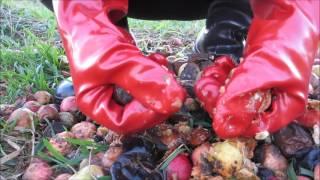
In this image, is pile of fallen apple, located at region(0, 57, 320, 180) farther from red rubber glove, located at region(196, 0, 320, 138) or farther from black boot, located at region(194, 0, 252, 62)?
black boot, located at region(194, 0, 252, 62)

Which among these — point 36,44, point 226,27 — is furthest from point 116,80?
point 36,44

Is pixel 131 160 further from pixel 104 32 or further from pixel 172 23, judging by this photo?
pixel 172 23

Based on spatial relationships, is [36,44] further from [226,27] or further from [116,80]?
[116,80]

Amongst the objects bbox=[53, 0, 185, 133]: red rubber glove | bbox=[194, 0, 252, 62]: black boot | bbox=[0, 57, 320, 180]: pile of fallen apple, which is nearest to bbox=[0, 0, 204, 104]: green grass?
bbox=[194, 0, 252, 62]: black boot

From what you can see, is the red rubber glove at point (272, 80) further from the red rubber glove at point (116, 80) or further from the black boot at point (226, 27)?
the black boot at point (226, 27)

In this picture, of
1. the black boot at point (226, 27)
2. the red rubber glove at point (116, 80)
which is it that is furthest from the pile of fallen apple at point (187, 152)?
the black boot at point (226, 27)

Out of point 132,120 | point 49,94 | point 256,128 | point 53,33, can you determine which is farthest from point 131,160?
point 53,33
